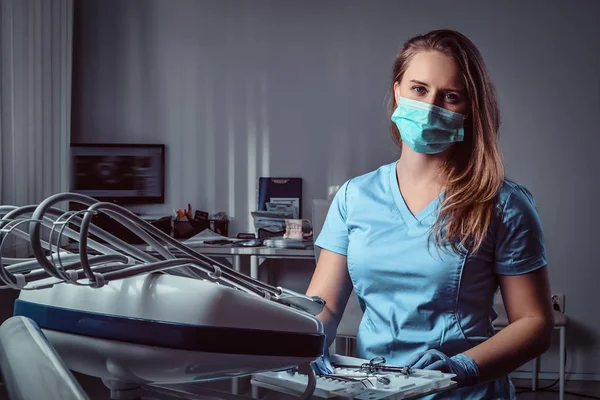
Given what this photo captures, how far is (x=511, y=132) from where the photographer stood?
3.76m

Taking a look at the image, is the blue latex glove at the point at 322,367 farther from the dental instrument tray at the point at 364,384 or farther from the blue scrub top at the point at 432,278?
the blue scrub top at the point at 432,278

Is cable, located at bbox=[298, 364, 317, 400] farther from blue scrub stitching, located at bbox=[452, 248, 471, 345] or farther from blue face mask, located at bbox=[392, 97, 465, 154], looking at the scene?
blue face mask, located at bbox=[392, 97, 465, 154]

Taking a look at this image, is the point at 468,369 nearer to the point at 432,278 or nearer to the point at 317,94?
the point at 432,278

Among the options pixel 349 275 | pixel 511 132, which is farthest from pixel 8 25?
pixel 511 132

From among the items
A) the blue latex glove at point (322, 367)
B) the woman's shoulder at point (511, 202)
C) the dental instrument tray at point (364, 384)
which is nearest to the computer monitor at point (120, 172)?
the woman's shoulder at point (511, 202)

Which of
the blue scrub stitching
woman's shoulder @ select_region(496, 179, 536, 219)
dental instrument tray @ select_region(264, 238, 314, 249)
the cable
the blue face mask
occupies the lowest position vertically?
dental instrument tray @ select_region(264, 238, 314, 249)

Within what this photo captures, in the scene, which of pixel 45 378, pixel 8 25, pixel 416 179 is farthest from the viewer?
pixel 8 25

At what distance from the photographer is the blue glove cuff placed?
1.00m

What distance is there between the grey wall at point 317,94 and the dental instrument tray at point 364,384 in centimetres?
315

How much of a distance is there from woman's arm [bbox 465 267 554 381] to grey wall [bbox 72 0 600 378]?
258 cm

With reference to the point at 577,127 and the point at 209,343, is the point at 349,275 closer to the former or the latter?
the point at 209,343

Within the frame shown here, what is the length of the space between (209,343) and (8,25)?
2939mm

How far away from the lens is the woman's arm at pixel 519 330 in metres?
1.09

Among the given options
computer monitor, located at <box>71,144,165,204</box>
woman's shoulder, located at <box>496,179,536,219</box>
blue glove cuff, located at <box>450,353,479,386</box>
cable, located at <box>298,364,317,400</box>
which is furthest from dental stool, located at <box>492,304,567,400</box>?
cable, located at <box>298,364,317,400</box>
